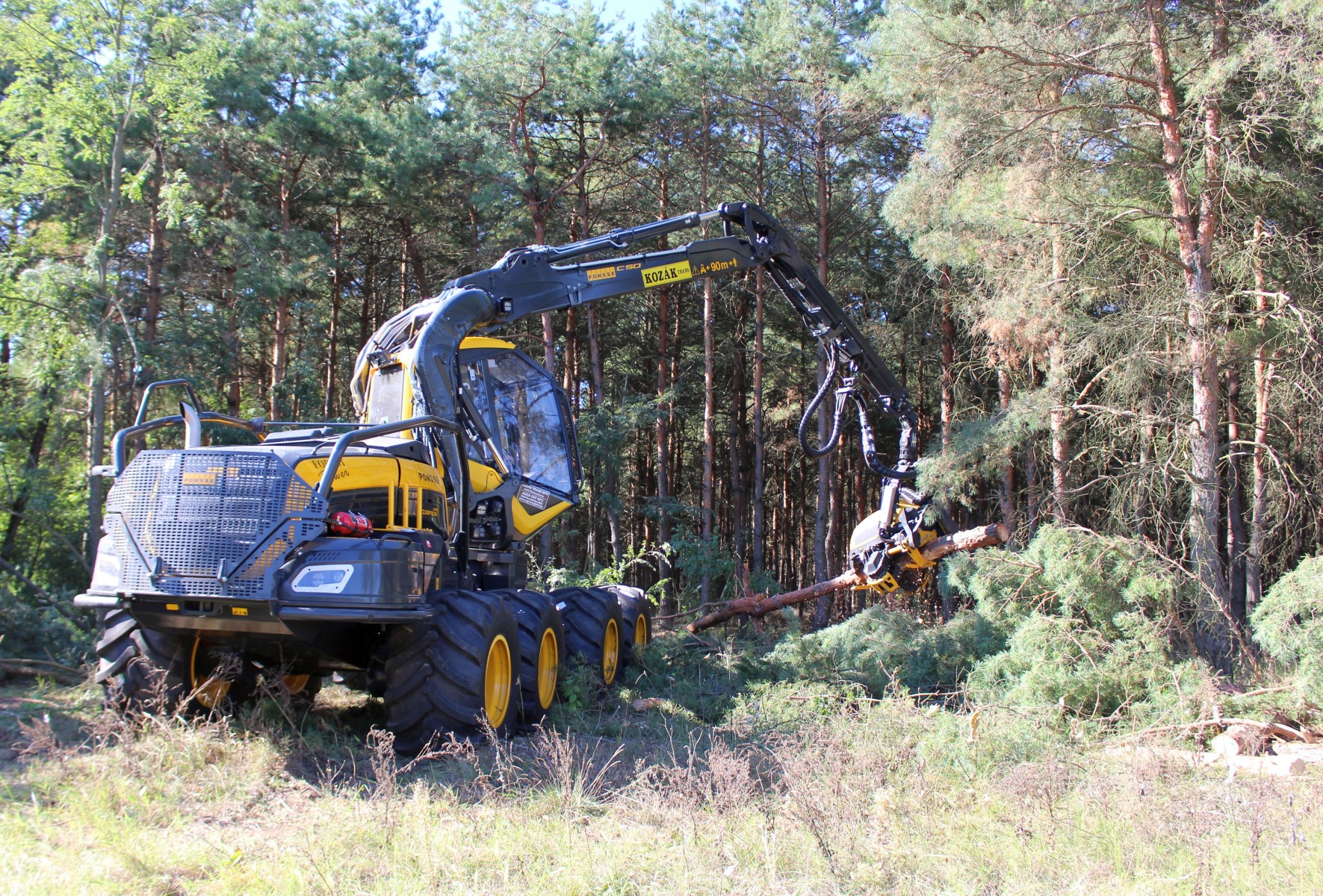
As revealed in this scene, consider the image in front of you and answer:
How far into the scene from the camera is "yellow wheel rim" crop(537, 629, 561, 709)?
22.4 ft

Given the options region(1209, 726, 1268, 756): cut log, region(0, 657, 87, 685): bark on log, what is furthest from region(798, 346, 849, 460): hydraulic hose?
region(0, 657, 87, 685): bark on log

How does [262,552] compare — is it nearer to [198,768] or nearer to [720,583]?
[198,768]

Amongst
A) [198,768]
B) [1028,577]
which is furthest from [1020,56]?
[198,768]

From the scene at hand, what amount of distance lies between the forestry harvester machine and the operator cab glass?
0.02m

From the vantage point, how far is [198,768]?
504 cm

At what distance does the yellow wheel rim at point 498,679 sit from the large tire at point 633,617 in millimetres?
2933

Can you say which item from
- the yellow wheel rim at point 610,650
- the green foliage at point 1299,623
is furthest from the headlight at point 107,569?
the green foliage at point 1299,623

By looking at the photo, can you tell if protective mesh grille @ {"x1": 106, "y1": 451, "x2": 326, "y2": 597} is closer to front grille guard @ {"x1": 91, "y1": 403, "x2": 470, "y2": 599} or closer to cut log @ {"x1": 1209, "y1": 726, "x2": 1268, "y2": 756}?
front grille guard @ {"x1": 91, "y1": 403, "x2": 470, "y2": 599}

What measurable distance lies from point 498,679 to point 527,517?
2.10m

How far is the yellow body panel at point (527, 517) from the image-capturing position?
7.85 meters

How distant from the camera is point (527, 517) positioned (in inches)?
317

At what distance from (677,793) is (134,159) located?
14.3m

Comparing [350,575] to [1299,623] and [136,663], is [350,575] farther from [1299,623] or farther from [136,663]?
[1299,623]

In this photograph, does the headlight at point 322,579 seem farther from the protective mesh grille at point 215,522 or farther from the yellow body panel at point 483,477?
the yellow body panel at point 483,477
